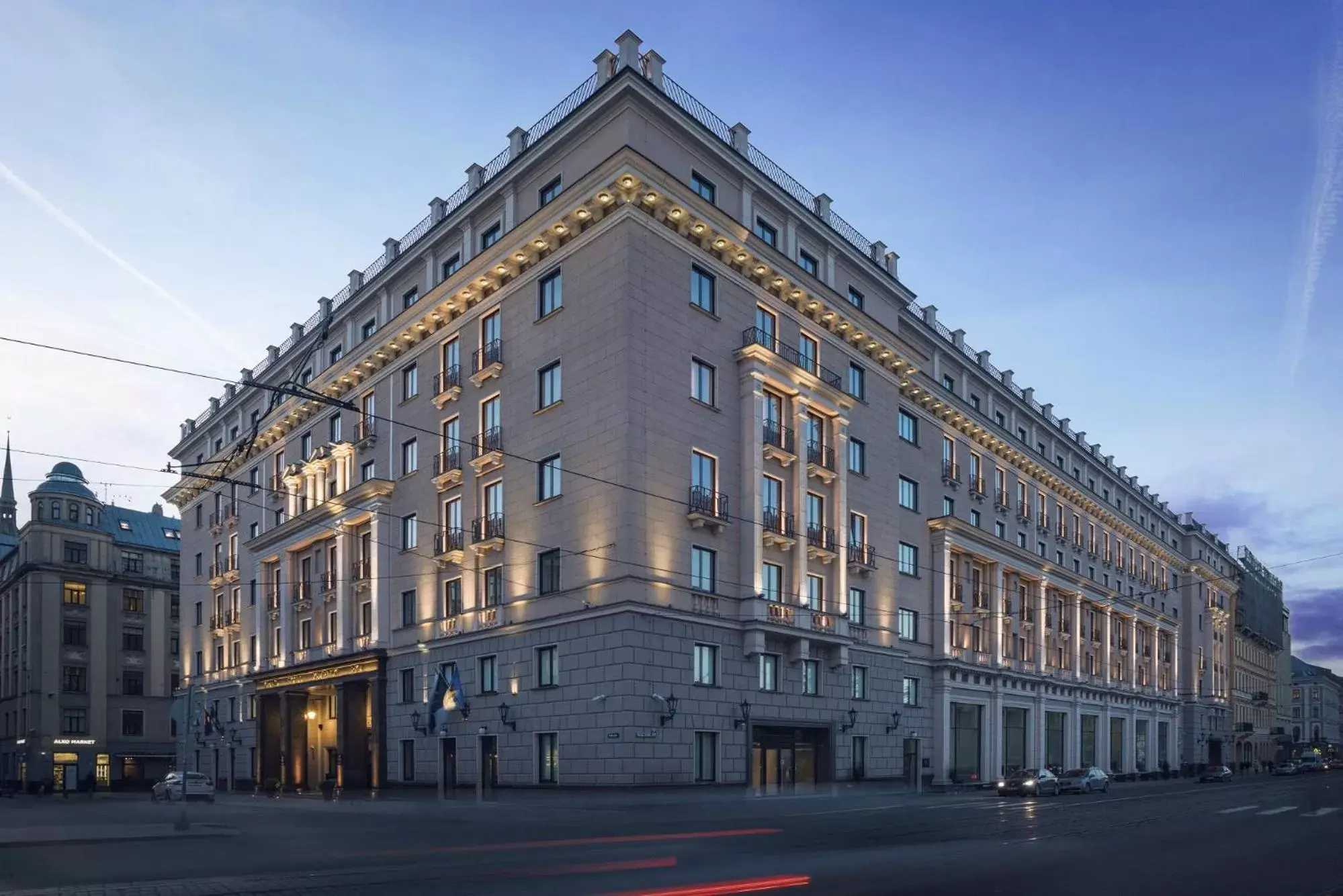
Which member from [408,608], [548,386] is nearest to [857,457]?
[548,386]

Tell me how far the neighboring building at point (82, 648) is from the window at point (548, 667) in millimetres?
61447

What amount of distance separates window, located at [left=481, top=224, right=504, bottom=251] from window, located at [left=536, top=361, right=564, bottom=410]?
20.1ft

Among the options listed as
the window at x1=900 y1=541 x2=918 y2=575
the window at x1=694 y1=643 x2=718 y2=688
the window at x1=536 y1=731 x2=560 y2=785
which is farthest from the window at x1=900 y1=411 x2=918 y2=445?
the window at x1=536 y1=731 x2=560 y2=785

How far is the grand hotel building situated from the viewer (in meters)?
37.8

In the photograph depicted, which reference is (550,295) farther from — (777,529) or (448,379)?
(777,529)

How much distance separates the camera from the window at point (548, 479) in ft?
130

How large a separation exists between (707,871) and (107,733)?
283ft

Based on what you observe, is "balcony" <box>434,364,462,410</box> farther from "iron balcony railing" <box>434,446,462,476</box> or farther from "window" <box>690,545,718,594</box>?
"window" <box>690,545,718,594</box>

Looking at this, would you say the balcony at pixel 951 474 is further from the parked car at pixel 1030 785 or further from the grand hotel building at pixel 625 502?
the parked car at pixel 1030 785

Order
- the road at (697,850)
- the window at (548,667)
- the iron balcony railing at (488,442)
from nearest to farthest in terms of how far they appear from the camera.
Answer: the road at (697,850) → the window at (548,667) → the iron balcony railing at (488,442)

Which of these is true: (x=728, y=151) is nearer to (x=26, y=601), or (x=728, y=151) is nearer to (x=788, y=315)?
(x=788, y=315)

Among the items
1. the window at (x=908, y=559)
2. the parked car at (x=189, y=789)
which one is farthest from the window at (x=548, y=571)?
the window at (x=908, y=559)

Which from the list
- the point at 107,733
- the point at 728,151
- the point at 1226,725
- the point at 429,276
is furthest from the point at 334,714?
the point at 1226,725

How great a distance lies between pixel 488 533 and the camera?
4216cm
